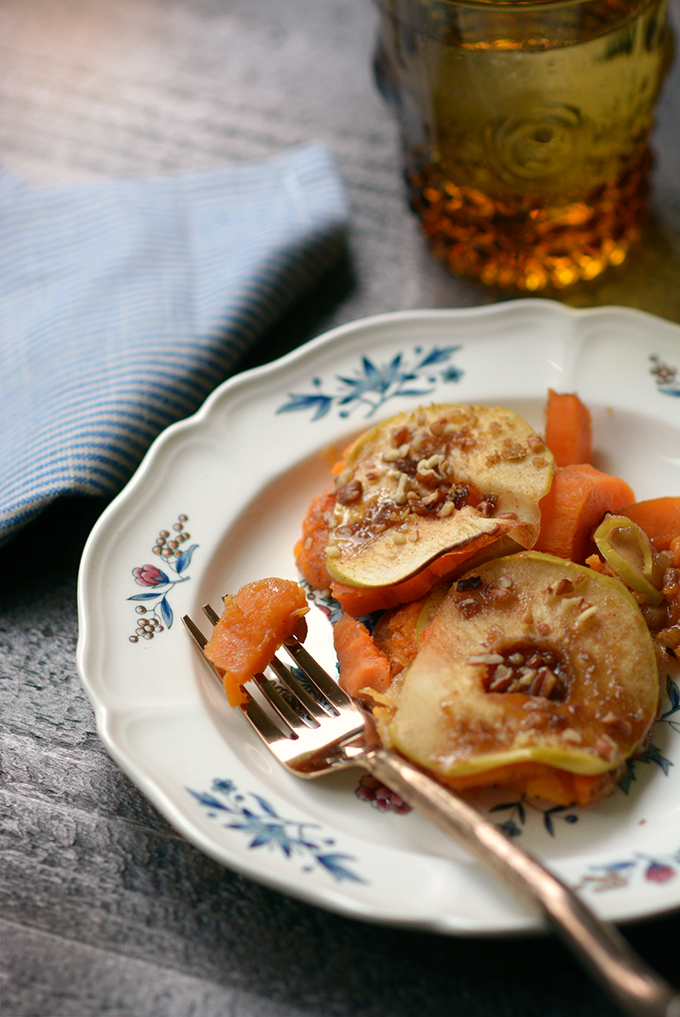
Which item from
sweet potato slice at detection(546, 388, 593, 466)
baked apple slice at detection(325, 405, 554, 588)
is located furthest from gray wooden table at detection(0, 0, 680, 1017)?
sweet potato slice at detection(546, 388, 593, 466)

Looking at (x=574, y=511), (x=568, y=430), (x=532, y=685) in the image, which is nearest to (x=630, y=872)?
(x=532, y=685)

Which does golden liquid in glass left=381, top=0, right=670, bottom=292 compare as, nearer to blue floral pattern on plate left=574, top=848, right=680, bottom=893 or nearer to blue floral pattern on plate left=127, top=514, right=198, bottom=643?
blue floral pattern on plate left=127, top=514, right=198, bottom=643

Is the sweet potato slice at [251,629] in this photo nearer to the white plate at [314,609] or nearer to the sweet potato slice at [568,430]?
the white plate at [314,609]

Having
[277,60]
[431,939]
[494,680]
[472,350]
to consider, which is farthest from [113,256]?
[431,939]

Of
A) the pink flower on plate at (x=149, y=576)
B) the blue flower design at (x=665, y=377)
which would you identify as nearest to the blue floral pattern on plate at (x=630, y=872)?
the pink flower on plate at (x=149, y=576)

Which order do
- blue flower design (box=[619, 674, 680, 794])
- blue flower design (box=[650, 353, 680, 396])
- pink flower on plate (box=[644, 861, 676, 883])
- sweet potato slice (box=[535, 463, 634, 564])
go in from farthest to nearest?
blue flower design (box=[650, 353, 680, 396]), sweet potato slice (box=[535, 463, 634, 564]), blue flower design (box=[619, 674, 680, 794]), pink flower on plate (box=[644, 861, 676, 883])
